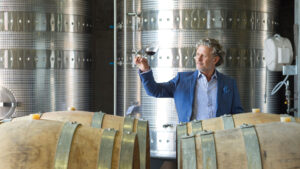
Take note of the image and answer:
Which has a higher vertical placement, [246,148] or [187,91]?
[187,91]

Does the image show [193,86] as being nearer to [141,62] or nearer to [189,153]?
[141,62]

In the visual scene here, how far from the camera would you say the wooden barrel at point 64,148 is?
298 cm

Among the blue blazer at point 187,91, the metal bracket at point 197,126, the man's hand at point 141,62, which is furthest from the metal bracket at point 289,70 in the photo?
the metal bracket at point 197,126

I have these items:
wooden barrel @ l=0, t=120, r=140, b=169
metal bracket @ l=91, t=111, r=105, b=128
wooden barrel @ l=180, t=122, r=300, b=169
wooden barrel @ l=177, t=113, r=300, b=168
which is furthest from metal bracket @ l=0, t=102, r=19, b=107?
wooden barrel @ l=180, t=122, r=300, b=169

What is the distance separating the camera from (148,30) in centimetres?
626

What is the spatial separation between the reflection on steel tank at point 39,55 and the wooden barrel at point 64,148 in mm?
3624

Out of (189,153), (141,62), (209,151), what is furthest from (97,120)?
A: (209,151)

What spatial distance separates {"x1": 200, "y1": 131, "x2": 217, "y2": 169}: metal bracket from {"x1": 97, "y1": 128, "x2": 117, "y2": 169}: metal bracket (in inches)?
22.6

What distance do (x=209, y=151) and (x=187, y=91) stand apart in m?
1.61

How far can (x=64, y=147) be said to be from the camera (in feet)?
9.84

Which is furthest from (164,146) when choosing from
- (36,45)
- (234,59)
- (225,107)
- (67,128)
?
(67,128)

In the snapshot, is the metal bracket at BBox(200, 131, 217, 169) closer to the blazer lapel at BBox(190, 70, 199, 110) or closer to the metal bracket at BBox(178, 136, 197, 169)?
the metal bracket at BBox(178, 136, 197, 169)

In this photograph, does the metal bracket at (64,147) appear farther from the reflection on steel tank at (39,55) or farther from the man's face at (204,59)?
the reflection on steel tank at (39,55)

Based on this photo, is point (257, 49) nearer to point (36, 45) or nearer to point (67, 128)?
point (36, 45)
